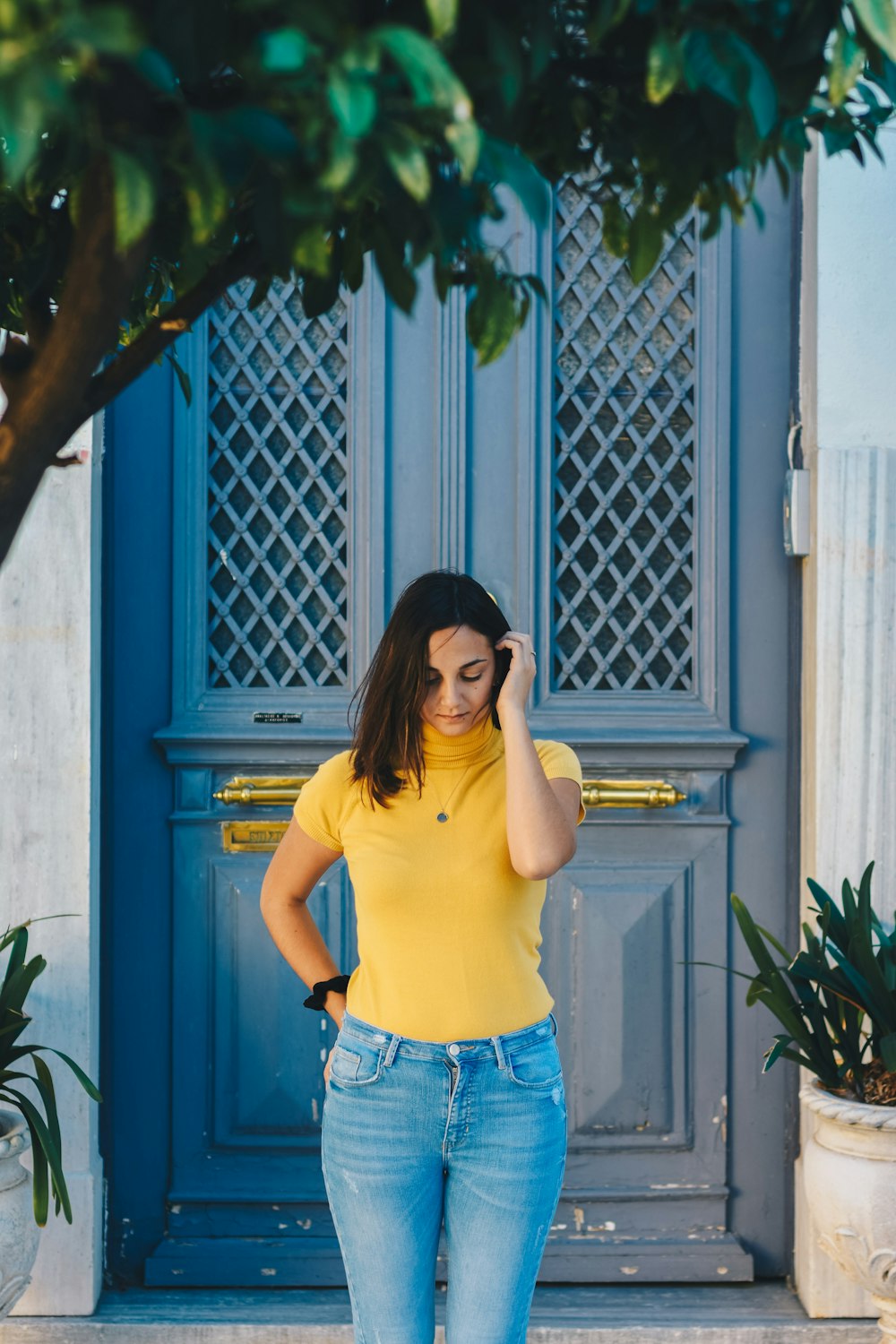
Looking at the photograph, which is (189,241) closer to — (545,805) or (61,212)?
(61,212)

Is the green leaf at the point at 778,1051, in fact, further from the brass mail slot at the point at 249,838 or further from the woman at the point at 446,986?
the brass mail slot at the point at 249,838

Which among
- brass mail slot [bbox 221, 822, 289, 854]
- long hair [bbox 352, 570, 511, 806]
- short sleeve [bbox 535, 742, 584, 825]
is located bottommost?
brass mail slot [bbox 221, 822, 289, 854]

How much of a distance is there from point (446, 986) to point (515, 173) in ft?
4.50

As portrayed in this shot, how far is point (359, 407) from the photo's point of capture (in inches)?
132

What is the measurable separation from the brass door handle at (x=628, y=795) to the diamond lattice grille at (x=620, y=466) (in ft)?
0.81

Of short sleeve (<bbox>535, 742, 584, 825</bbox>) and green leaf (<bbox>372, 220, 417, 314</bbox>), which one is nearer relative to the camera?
green leaf (<bbox>372, 220, 417, 314</bbox>)

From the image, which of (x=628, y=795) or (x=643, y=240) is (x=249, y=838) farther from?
(x=643, y=240)

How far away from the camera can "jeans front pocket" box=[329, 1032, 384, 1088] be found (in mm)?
2008

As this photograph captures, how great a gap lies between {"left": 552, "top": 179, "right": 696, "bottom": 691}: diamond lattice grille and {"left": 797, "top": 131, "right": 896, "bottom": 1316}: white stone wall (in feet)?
1.13

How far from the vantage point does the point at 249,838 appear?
3350 mm

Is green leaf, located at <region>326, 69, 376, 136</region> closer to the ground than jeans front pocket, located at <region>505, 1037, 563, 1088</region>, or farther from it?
farther from it

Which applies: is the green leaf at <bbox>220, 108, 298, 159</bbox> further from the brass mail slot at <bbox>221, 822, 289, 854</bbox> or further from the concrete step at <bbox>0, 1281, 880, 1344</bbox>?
the concrete step at <bbox>0, 1281, 880, 1344</bbox>

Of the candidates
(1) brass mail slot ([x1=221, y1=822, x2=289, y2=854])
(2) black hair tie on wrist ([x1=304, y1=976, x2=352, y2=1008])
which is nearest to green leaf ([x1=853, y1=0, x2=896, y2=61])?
(2) black hair tie on wrist ([x1=304, y1=976, x2=352, y2=1008])

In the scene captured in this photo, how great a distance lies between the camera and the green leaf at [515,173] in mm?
891
